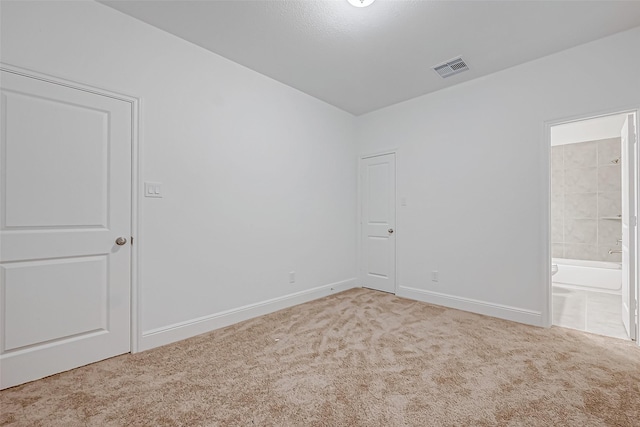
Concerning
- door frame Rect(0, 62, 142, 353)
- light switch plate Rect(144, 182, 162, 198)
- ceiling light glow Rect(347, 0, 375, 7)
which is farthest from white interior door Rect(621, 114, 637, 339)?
door frame Rect(0, 62, 142, 353)

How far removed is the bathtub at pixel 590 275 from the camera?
14.4ft

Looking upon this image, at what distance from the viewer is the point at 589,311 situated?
351cm

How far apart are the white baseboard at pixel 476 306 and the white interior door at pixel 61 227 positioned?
10.6 feet

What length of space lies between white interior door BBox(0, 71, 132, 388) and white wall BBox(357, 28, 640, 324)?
3.27m

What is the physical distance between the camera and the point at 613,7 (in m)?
2.25

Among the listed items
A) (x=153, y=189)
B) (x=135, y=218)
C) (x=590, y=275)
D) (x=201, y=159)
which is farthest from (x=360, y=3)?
(x=590, y=275)

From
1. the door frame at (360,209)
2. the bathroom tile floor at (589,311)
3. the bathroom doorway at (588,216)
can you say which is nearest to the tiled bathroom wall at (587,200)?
the bathroom doorway at (588,216)

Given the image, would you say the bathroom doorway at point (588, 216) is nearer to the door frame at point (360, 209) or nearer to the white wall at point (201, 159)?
the door frame at point (360, 209)

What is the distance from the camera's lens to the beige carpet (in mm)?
1644

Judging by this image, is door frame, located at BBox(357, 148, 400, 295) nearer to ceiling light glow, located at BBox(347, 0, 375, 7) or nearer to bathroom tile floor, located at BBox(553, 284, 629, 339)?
bathroom tile floor, located at BBox(553, 284, 629, 339)

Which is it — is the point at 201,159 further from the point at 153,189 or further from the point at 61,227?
the point at 61,227

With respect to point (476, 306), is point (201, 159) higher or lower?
higher

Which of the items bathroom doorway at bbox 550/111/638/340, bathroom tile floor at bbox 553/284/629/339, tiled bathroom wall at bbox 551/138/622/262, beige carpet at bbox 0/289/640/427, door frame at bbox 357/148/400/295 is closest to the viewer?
beige carpet at bbox 0/289/640/427

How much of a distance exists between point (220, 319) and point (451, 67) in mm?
3560
